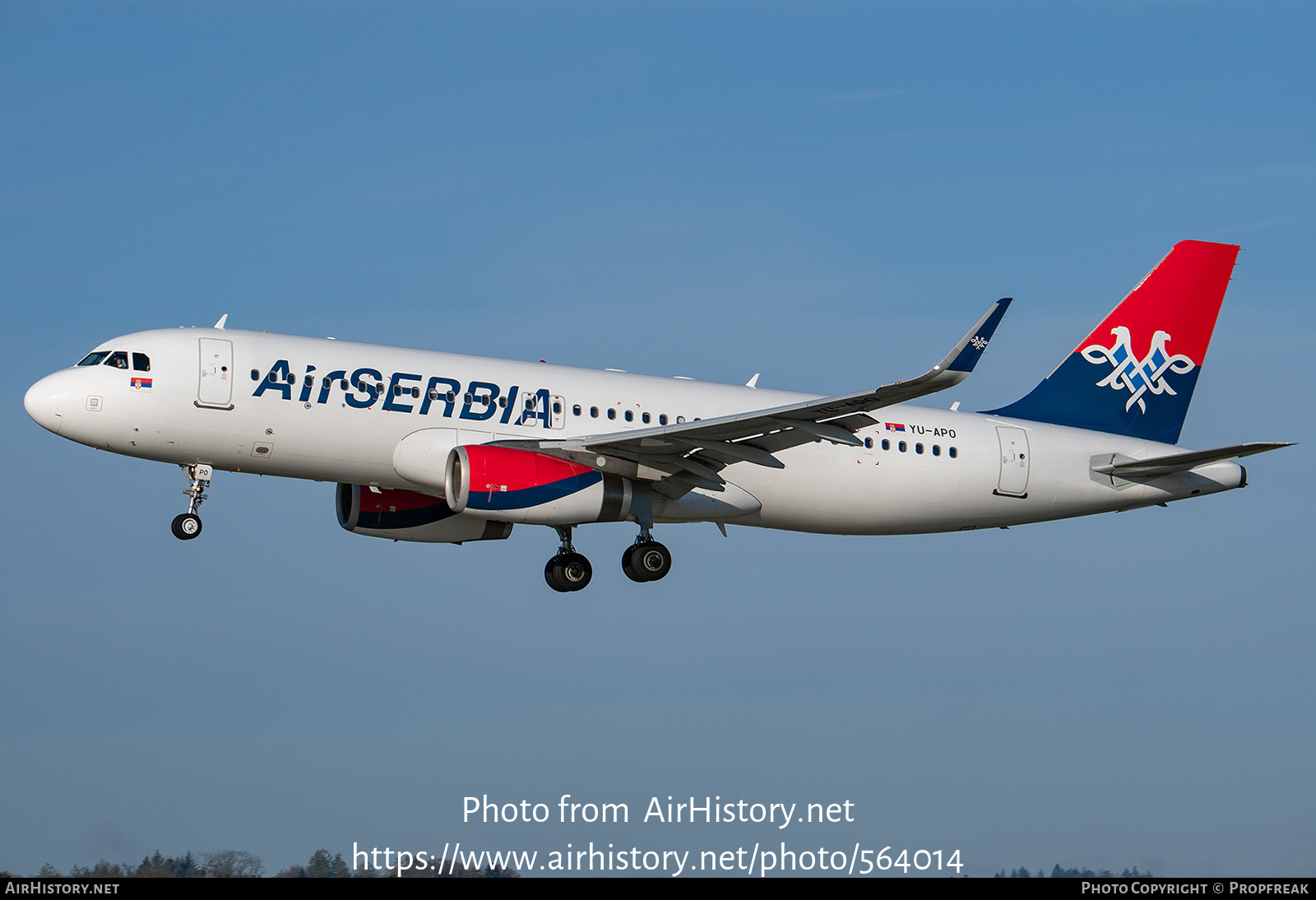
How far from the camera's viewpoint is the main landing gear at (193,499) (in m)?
33.2

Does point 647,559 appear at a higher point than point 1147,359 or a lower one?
lower

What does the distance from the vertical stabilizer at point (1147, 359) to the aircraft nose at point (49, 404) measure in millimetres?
22166

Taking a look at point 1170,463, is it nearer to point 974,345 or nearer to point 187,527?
point 974,345

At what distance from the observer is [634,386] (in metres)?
Result: 35.8

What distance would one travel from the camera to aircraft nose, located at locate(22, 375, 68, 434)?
105ft

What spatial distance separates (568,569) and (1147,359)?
53.3ft

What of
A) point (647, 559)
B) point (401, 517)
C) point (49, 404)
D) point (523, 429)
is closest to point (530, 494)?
point (523, 429)

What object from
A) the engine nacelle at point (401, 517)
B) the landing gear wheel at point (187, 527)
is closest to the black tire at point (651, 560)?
the engine nacelle at point (401, 517)

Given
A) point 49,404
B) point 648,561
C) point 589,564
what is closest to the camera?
point 49,404

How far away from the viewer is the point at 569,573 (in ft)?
120

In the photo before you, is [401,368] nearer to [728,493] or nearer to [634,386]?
[634,386]

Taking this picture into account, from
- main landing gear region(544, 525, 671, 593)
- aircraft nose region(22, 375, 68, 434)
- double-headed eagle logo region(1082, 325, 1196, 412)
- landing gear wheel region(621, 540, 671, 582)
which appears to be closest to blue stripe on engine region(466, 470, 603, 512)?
main landing gear region(544, 525, 671, 593)
